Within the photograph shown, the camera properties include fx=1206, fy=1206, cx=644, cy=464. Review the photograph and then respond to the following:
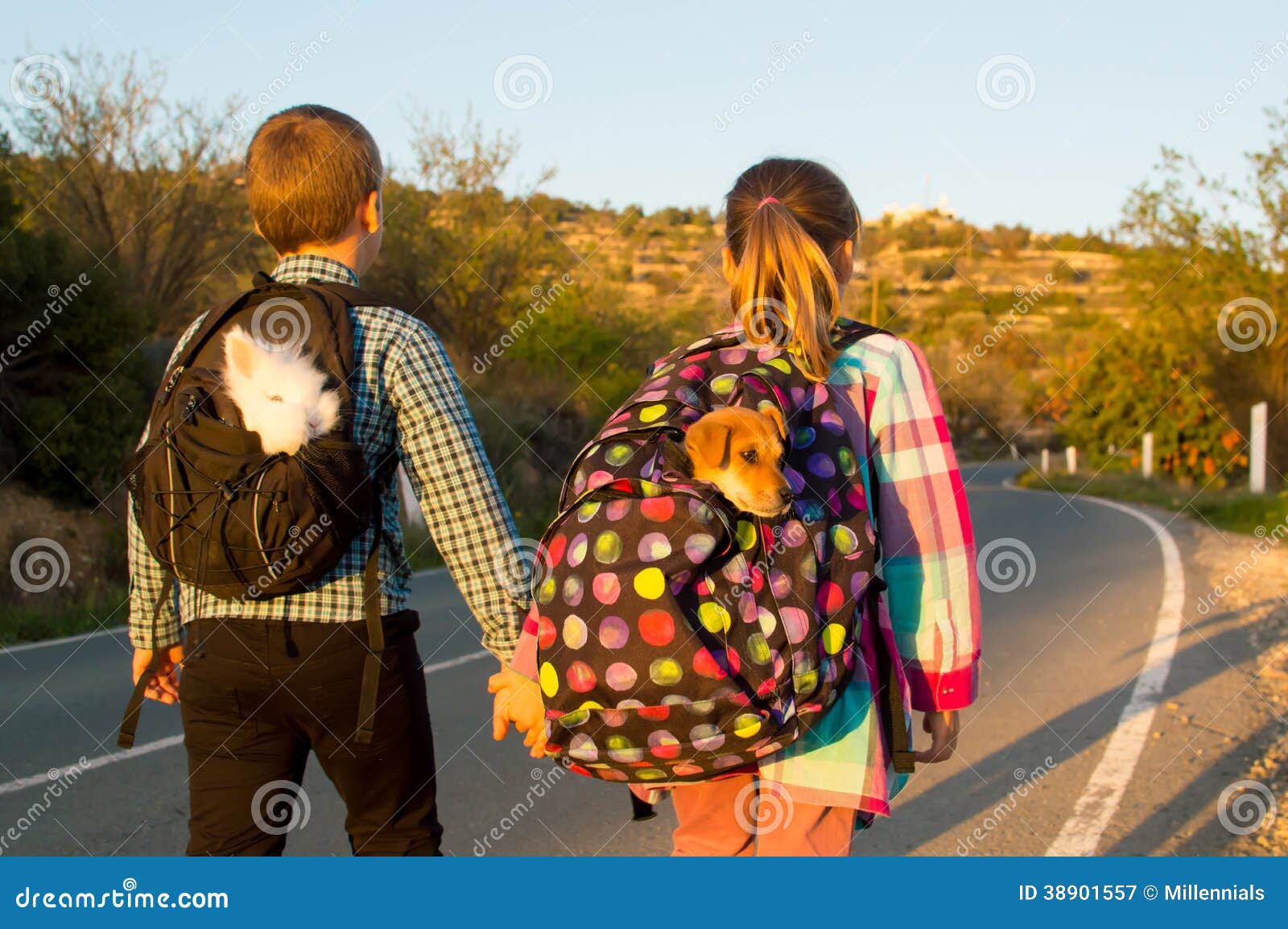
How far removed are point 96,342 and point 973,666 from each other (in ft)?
45.2

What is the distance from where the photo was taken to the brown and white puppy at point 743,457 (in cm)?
196

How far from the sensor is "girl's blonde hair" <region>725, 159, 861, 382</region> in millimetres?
2246

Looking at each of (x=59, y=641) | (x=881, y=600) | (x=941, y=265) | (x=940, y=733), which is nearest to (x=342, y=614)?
(x=881, y=600)

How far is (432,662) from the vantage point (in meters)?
8.46

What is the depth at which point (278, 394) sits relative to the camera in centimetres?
228

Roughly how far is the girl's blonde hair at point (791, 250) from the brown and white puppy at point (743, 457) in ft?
0.81

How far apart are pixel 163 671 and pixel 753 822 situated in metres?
1.34

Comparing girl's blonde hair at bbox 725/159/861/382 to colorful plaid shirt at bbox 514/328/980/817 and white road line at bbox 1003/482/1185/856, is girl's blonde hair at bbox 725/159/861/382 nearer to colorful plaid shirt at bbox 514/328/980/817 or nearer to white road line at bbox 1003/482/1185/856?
colorful plaid shirt at bbox 514/328/980/817

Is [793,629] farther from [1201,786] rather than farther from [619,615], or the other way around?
[1201,786]

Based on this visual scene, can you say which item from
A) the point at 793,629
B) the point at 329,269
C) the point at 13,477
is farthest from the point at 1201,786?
the point at 13,477

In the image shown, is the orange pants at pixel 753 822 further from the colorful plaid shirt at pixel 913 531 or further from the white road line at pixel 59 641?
the white road line at pixel 59 641

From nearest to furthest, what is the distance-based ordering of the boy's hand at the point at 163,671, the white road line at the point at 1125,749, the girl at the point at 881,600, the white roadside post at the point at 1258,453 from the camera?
the girl at the point at 881,600, the boy's hand at the point at 163,671, the white road line at the point at 1125,749, the white roadside post at the point at 1258,453

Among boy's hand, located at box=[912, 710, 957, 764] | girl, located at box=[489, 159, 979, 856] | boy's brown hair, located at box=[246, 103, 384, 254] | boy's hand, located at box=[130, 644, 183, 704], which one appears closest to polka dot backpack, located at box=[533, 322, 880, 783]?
girl, located at box=[489, 159, 979, 856]

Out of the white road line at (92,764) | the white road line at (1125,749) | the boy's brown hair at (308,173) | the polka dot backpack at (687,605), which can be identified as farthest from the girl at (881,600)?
the white road line at (92,764)
